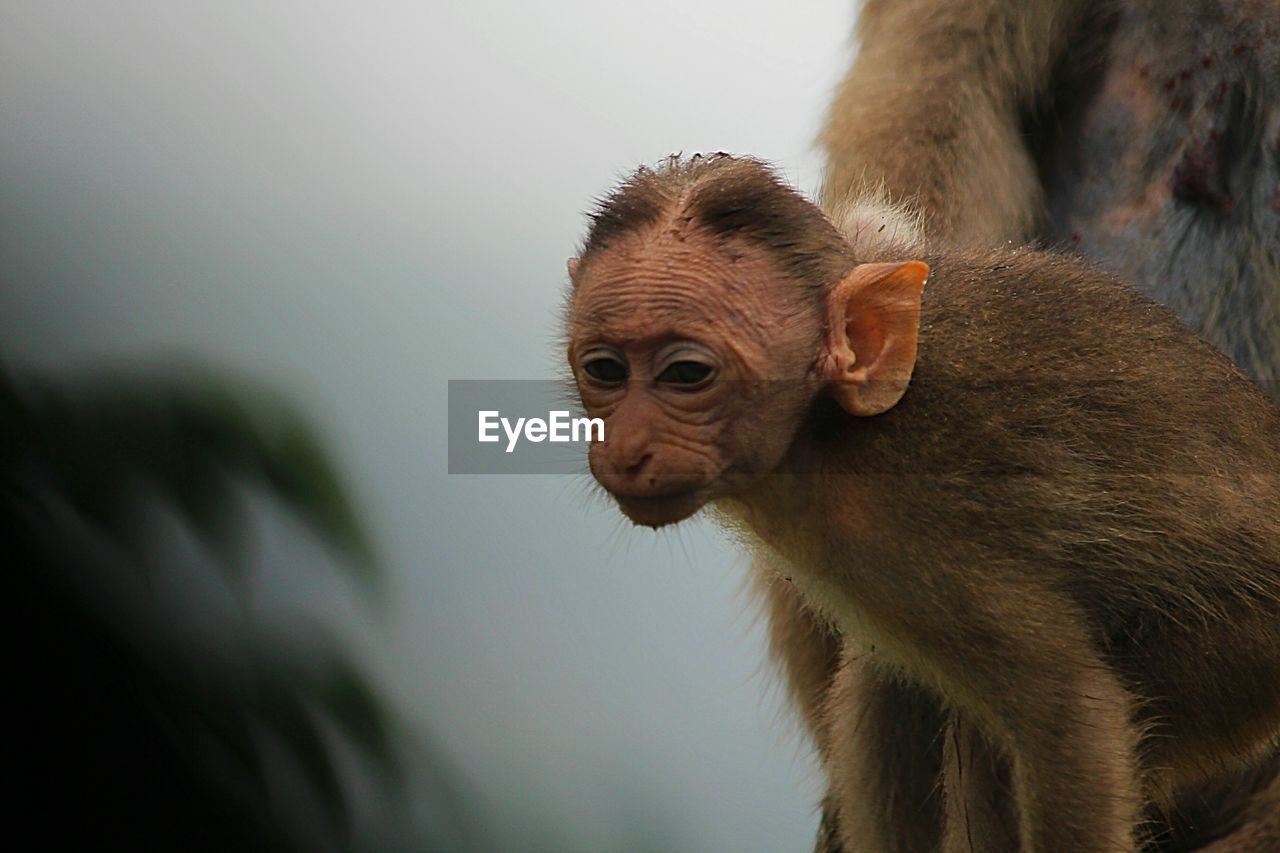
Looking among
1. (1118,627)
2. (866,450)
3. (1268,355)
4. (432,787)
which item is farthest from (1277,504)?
(432,787)

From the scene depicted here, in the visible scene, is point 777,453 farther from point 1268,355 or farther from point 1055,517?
point 1268,355

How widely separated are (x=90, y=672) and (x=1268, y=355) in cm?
106

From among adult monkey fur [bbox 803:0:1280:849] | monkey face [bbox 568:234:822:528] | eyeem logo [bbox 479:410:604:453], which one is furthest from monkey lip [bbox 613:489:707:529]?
adult monkey fur [bbox 803:0:1280:849]

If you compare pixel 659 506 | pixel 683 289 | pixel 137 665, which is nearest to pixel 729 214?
pixel 683 289

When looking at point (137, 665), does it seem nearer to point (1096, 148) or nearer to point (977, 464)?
point (977, 464)

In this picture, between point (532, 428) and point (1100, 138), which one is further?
point (1100, 138)

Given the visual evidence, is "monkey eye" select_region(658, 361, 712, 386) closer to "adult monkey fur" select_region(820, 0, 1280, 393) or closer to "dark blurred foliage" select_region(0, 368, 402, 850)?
"adult monkey fur" select_region(820, 0, 1280, 393)

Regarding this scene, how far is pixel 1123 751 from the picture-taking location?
0.77 m

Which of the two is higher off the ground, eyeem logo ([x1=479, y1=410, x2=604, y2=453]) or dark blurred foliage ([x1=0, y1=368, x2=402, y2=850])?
eyeem logo ([x1=479, y1=410, x2=604, y2=453])

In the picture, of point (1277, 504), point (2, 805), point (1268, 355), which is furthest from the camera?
point (1268, 355)

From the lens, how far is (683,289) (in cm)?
73

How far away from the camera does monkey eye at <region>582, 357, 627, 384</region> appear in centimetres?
74

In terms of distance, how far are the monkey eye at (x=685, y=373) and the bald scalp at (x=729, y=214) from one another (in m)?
0.06

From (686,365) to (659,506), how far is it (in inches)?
2.8
